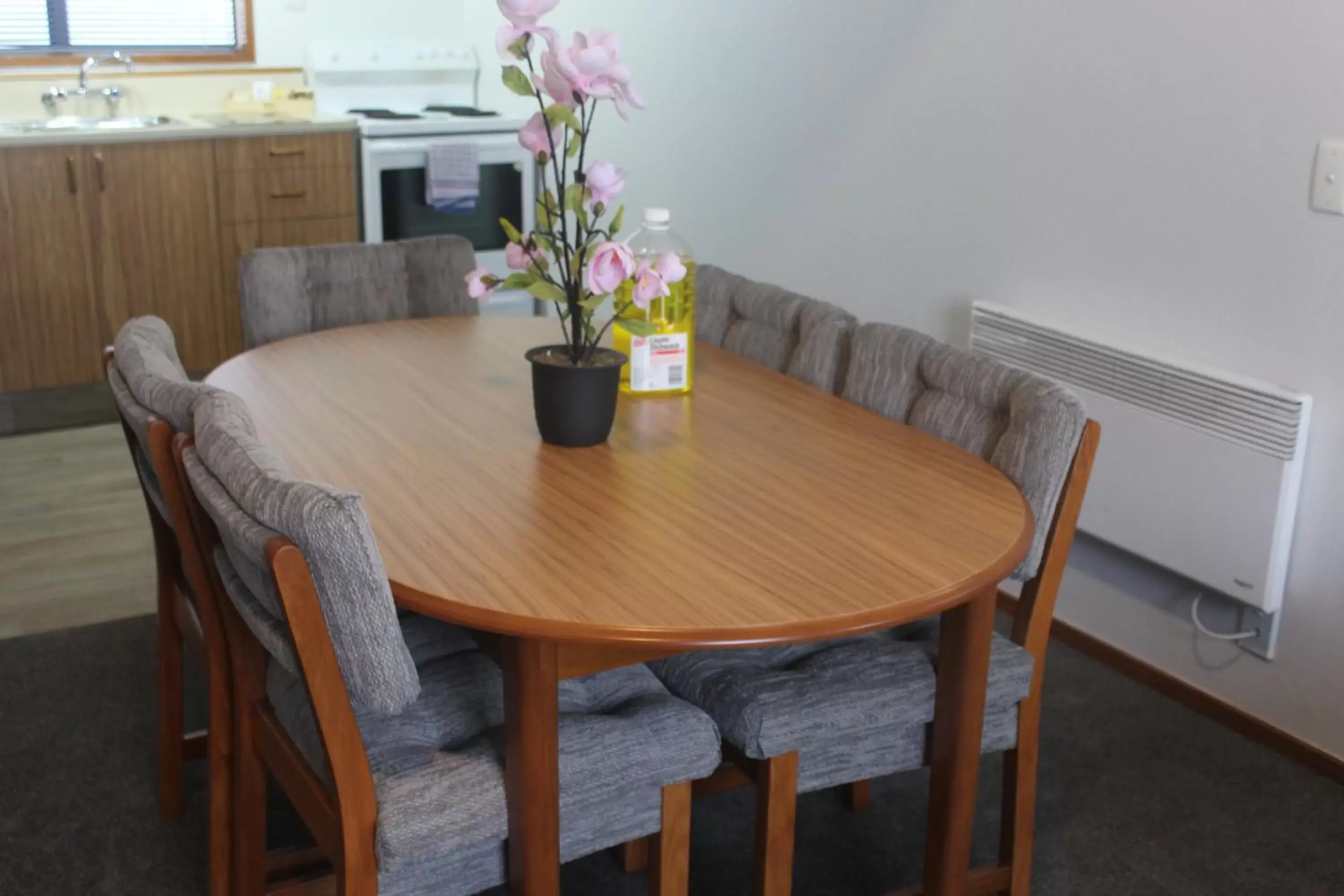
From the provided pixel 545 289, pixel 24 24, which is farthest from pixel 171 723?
pixel 24 24

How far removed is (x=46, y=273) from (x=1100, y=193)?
302 cm

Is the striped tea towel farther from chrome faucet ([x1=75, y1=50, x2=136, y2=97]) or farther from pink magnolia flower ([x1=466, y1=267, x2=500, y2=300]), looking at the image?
pink magnolia flower ([x1=466, y1=267, x2=500, y2=300])

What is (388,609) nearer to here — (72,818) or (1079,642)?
(72,818)

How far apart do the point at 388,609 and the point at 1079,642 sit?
1.99 metres

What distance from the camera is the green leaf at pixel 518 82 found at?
6.15 feet

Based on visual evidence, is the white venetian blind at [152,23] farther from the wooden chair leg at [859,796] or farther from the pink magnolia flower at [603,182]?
the wooden chair leg at [859,796]

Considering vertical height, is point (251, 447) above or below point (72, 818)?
above

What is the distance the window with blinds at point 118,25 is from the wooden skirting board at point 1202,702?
3.31m

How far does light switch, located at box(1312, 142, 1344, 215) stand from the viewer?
240 cm

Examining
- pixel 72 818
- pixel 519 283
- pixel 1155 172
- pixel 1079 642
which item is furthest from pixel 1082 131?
pixel 72 818

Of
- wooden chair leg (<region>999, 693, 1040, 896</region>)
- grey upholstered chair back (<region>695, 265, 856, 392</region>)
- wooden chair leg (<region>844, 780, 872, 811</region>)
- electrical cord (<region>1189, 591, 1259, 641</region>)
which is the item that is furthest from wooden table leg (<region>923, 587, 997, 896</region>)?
electrical cord (<region>1189, 591, 1259, 641</region>)

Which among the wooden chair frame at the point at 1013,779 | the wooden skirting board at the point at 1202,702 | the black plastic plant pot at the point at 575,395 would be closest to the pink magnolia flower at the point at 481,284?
the black plastic plant pot at the point at 575,395

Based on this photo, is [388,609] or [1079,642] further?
[1079,642]

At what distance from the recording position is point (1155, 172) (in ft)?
9.05
